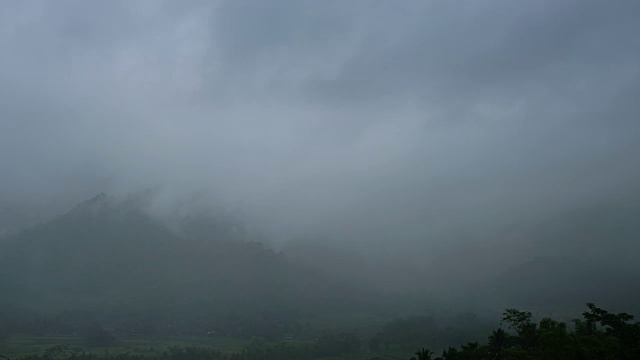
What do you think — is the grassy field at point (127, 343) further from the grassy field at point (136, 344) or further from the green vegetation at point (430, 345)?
the green vegetation at point (430, 345)

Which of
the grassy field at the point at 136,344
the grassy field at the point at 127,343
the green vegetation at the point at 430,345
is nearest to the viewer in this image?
the green vegetation at the point at 430,345

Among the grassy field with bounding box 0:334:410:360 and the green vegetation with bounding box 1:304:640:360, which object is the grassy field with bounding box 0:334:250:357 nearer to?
the grassy field with bounding box 0:334:410:360

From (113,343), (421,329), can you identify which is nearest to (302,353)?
(421,329)

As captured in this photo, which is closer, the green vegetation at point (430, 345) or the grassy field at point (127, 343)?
the green vegetation at point (430, 345)

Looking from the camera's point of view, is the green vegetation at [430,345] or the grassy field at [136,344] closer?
the green vegetation at [430,345]

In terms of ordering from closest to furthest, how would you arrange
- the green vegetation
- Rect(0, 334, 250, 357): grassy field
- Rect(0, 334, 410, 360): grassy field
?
the green vegetation, Rect(0, 334, 410, 360): grassy field, Rect(0, 334, 250, 357): grassy field

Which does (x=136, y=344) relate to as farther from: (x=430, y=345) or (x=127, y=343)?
Result: (x=430, y=345)

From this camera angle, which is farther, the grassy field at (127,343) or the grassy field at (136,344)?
the grassy field at (127,343)

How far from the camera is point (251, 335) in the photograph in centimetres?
17338

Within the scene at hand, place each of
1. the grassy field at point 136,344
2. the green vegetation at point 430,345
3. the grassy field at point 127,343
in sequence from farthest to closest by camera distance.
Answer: the grassy field at point 127,343, the grassy field at point 136,344, the green vegetation at point 430,345

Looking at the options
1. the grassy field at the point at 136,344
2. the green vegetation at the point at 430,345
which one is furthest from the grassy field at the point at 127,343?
the green vegetation at the point at 430,345

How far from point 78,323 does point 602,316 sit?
161374mm

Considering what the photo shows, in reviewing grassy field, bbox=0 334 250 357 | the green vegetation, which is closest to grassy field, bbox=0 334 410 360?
grassy field, bbox=0 334 250 357

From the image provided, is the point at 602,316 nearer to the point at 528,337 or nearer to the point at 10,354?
the point at 528,337
